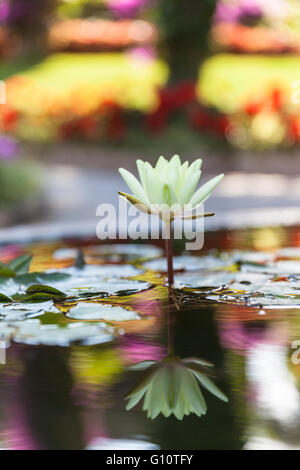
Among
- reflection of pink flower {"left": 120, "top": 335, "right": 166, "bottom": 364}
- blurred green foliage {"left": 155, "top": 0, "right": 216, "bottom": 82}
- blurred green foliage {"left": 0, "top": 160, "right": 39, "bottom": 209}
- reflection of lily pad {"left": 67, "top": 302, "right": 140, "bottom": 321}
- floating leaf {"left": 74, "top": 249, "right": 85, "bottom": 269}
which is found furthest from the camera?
blurred green foliage {"left": 155, "top": 0, "right": 216, "bottom": 82}

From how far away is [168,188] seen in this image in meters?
1.11

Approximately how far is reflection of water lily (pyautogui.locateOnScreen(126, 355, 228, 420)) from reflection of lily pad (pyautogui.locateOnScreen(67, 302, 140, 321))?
18 cm

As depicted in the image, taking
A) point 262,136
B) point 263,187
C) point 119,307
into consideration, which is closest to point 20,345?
point 119,307

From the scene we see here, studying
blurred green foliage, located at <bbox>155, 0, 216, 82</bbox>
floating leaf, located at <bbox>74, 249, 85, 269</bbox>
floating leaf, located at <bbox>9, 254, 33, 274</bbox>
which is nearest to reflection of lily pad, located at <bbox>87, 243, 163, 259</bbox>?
floating leaf, located at <bbox>74, 249, 85, 269</bbox>

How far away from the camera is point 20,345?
0.98 meters

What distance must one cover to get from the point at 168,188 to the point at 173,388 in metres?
0.36

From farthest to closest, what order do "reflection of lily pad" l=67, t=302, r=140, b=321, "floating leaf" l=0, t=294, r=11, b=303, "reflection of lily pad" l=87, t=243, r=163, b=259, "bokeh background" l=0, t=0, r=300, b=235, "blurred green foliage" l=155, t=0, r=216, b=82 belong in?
"blurred green foliage" l=155, t=0, r=216, b=82 < "bokeh background" l=0, t=0, r=300, b=235 < "reflection of lily pad" l=87, t=243, r=163, b=259 < "floating leaf" l=0, t=294, r=11, b=303 < "reflection of lily pad" l=67, t=302, r=140, b=321

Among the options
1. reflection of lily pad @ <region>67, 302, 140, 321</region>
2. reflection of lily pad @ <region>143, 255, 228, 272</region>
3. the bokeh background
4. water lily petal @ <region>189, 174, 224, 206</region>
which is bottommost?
reflection of lily pad @ <region>67, 302, 140, 321</region>

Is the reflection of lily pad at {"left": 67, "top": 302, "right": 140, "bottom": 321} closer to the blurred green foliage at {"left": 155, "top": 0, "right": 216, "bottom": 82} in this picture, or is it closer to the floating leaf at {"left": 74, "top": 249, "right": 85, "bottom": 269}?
the floating leaf at {"left": 74, "top": 249, "right": 85, "bottom": 269}

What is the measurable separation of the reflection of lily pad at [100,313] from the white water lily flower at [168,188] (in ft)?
0.44

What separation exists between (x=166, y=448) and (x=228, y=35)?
2068 centimetres

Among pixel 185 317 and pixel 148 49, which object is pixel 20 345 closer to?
pixel 185 317

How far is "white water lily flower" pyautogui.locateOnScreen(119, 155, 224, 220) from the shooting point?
1.11m

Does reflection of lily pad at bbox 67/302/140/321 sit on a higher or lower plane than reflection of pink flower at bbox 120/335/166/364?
higher
